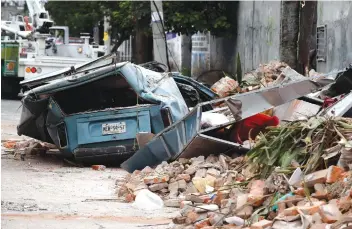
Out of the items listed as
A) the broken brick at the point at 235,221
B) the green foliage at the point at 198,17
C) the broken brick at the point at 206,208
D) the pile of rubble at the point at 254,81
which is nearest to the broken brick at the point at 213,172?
the broken brick at the point at 206,208

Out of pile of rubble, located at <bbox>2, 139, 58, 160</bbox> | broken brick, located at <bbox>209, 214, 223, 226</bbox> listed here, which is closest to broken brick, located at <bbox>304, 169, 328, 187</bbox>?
broken brick, located at <bbox>209, 214, 223, 226</bbox>

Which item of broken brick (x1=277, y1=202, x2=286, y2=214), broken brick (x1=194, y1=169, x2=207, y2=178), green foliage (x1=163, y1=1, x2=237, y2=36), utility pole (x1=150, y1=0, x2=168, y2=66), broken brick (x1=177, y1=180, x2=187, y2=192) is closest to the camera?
broken brick (x1=277, y1=202, x2=286, y2=214)

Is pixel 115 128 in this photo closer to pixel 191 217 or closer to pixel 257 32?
pixel 191 217

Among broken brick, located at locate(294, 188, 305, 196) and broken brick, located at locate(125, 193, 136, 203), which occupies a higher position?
broken brick, located at locate(294, 188, 305, 196)

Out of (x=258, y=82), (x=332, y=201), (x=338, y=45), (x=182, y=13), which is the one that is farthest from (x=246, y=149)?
(x=182, y=13)

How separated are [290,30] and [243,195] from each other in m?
10.0

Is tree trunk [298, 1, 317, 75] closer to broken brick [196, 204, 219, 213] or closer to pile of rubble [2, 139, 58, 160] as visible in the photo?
pile of rubble [2, 139, 58, 160]

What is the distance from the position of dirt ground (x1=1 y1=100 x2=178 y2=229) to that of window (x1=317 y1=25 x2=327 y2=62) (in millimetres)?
7387

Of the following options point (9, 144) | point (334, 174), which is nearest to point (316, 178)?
point (334, 174)

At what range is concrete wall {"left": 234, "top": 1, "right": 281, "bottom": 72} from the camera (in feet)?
79.8

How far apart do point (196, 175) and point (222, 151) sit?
925 millimetres

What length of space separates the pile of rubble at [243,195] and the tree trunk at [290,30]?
7.59 meters

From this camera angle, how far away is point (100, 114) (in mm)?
13500

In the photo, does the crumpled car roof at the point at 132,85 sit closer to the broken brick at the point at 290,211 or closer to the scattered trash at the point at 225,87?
the scattered trash at the point at 225,87
